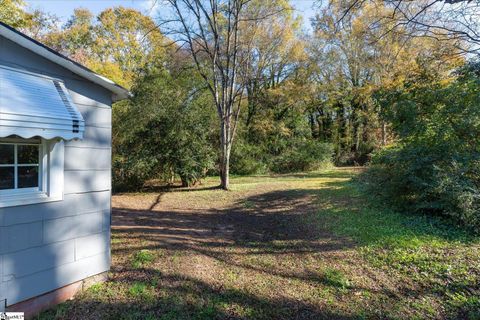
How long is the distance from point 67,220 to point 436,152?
6533 millimetres

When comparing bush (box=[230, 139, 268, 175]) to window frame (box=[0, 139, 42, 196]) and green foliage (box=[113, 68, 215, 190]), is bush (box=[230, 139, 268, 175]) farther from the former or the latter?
window frame (box=[0, 139, 42, 196])

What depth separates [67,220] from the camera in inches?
111

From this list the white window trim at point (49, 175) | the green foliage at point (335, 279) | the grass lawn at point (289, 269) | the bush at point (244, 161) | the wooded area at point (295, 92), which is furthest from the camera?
the bush at point (244, 161)

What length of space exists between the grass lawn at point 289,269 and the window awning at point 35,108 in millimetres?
1813

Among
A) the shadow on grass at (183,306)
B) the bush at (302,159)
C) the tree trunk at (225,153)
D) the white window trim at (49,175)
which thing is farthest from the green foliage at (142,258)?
the bush at (302,159)

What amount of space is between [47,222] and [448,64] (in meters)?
9.48

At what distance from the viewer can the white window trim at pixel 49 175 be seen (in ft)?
8.40

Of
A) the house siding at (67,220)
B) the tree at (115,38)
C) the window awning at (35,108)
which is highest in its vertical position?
the tree at (115,38)

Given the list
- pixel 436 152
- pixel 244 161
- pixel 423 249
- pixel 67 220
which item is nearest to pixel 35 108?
pixel 67 220

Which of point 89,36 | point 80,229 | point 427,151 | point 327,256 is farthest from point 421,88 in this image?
point 89,36

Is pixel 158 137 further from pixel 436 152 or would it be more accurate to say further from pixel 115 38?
pixel 115 38

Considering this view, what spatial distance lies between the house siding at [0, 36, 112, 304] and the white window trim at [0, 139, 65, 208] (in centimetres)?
7

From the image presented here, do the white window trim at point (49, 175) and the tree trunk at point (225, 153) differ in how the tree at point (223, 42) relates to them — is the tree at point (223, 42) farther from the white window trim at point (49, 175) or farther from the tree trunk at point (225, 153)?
the white window trim at point (49, 175)

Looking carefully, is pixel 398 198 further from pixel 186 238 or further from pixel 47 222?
pixel 47 222
